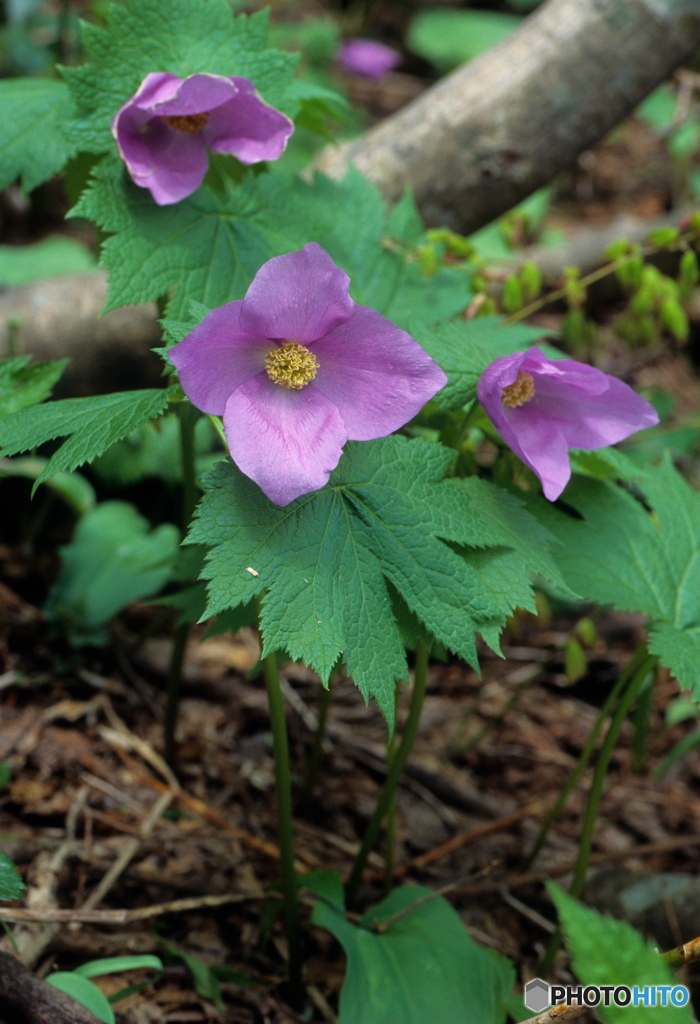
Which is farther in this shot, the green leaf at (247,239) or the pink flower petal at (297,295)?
the green leaf at (247,239)

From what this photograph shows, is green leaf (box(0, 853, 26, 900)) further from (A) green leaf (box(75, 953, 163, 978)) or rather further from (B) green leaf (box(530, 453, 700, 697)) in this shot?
(B) green leaf (box(530, 453, 700, 697))

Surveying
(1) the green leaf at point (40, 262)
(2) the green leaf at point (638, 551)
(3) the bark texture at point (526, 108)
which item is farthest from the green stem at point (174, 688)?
(1) the green leaf at point (40, 262)

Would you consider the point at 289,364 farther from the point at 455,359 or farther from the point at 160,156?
the point at 160,156

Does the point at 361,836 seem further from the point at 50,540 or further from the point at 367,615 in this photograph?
the point at 50,540

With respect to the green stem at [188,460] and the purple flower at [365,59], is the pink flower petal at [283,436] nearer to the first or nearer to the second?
the green stem at [188,460]

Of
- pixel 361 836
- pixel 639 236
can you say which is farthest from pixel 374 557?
pixel 639 236
